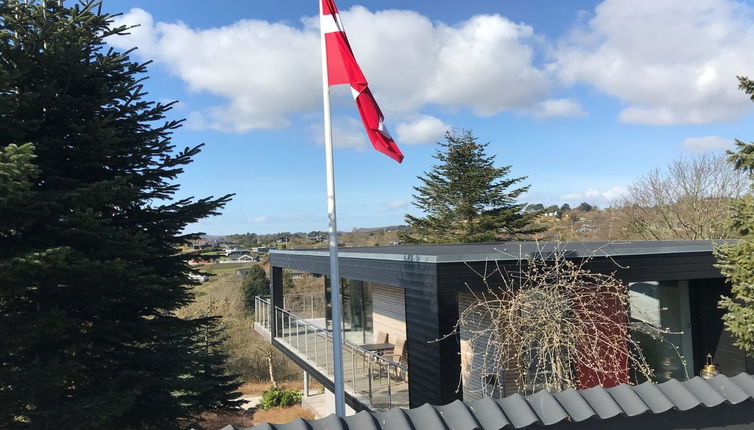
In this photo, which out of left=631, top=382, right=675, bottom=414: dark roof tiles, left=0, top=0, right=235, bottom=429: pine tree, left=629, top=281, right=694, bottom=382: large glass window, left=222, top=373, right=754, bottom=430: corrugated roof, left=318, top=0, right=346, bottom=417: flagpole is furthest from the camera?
left=629, top=281, right=694, bottom=382: large glass window

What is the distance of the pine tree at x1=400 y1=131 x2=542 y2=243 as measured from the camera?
32.7m

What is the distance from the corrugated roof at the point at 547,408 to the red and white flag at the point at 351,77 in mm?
3317

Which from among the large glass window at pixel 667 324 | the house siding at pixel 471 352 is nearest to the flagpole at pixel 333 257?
the house siding at pixel 471 352

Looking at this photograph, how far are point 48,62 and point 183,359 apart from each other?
4964 mm

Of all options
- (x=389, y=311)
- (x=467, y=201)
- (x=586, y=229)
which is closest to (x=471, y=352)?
(x=389, y=311)

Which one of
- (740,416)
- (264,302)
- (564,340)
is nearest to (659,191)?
(264,302)

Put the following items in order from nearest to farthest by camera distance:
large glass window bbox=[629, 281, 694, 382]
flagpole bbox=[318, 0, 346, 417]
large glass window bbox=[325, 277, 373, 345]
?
1. flagpole bbox=[318, 0, 346, 417]
2. large glass window bbox=[629, 281, 694, 382]
3. large glass window bbox=[325, 277, 373, 345]

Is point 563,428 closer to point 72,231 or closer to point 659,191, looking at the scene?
point 72,231

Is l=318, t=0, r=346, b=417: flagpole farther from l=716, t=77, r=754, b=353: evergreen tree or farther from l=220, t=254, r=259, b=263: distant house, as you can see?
l=220, t=254, r=259, b=263: distant house

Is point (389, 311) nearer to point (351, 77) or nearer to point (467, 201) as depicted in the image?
point (351, 77)

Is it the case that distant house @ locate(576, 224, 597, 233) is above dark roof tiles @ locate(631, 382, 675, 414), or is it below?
above

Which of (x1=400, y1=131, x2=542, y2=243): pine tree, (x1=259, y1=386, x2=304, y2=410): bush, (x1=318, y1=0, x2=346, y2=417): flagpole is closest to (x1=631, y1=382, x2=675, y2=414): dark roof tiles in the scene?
(x1=318, y1=0, x2=346, y2=417): flagpole

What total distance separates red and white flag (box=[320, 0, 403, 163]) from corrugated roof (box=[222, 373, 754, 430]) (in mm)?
3317

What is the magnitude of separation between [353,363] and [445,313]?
159 inches
